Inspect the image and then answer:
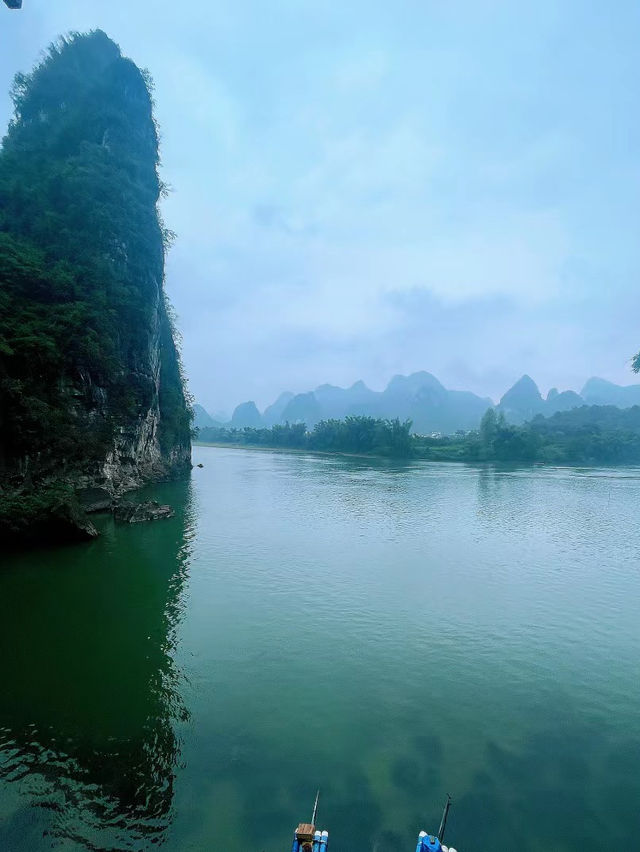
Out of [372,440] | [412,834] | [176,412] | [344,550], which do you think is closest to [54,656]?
[412,834]

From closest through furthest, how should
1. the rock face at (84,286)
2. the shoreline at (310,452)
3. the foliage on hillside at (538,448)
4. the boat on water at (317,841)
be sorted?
1. the boat on water at (317,841)
2. the rock face at (84,286)
3. the foliage on hillside at (538,448)
4. the shoreline at (310,452)

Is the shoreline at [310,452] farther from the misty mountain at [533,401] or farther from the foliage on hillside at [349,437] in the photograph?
the misty mountain at [533,401]

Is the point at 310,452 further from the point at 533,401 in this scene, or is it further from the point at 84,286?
the point at 533,401

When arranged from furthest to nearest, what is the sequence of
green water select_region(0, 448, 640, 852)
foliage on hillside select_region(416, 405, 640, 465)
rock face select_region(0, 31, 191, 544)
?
1. foliage on hillside select_region(416, 405, 640, 465)
2. rock face select_region(0, 31, 191, 544)
3. green water select_region(0, 448, 640, 852)

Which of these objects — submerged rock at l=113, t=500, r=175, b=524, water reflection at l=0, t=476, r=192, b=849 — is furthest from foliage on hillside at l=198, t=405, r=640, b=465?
water reflection at l=0, t=476, r=192, b=849

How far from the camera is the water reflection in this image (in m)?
5.86

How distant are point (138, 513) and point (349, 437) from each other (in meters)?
62.1

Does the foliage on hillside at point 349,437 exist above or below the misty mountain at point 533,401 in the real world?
below

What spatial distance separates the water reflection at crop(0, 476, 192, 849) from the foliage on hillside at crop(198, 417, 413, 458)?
64.1 m

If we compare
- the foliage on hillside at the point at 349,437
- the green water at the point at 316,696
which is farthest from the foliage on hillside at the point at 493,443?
the green water at the point at 316,696

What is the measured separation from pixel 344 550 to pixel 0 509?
12491 millimetres

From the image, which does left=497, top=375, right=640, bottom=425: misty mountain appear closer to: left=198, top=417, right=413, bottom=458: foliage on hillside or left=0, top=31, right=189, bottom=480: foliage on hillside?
left=198, top=417, right=413, bottom=458: foliage on hillside

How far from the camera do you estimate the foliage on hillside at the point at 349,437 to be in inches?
3041

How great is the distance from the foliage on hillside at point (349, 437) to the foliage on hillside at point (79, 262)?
39480 mm
